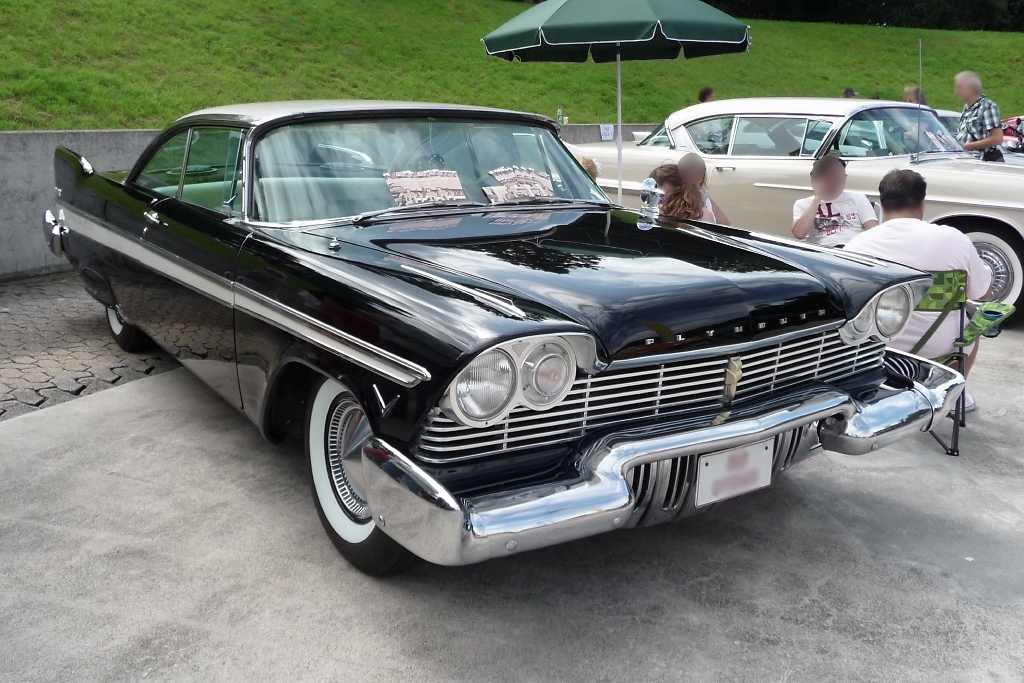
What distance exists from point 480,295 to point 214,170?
5.97 ft

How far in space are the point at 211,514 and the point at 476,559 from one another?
4.87 feet

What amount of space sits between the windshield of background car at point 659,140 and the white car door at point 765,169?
1.98 ft

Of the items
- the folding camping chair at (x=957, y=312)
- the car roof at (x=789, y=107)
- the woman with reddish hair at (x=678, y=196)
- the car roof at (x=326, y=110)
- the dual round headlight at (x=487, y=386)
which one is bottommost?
the folding camping chair at (x=957, y=312)

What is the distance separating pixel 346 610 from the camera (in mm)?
2711

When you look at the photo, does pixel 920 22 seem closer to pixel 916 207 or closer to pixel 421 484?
pixel 916 207

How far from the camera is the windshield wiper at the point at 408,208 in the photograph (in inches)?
130

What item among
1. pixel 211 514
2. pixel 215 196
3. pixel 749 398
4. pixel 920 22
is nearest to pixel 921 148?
pixel 749 398

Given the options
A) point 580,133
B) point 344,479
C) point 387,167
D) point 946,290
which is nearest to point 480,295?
→ point 344,479

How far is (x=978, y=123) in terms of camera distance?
27.3 feet

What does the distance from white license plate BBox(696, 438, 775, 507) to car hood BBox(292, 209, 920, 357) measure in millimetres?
338

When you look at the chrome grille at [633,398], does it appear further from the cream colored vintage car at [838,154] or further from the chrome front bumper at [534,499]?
the cream colored vintage car at [838,154]

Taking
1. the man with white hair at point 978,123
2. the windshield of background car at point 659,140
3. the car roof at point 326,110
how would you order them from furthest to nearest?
the man with white hair at point 978,123, the windshield of background car at point 659,140, the car roof at point 326,110

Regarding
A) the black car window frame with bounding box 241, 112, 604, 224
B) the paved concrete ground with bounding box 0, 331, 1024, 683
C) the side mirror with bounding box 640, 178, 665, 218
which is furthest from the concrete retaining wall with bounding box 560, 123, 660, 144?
the paved concrete ground with bounding box 0, 331, 1024, 683

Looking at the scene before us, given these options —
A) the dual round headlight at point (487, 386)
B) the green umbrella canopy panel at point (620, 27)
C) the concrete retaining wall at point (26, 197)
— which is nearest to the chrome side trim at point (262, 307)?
the dual round headlight at point (487, 386)
